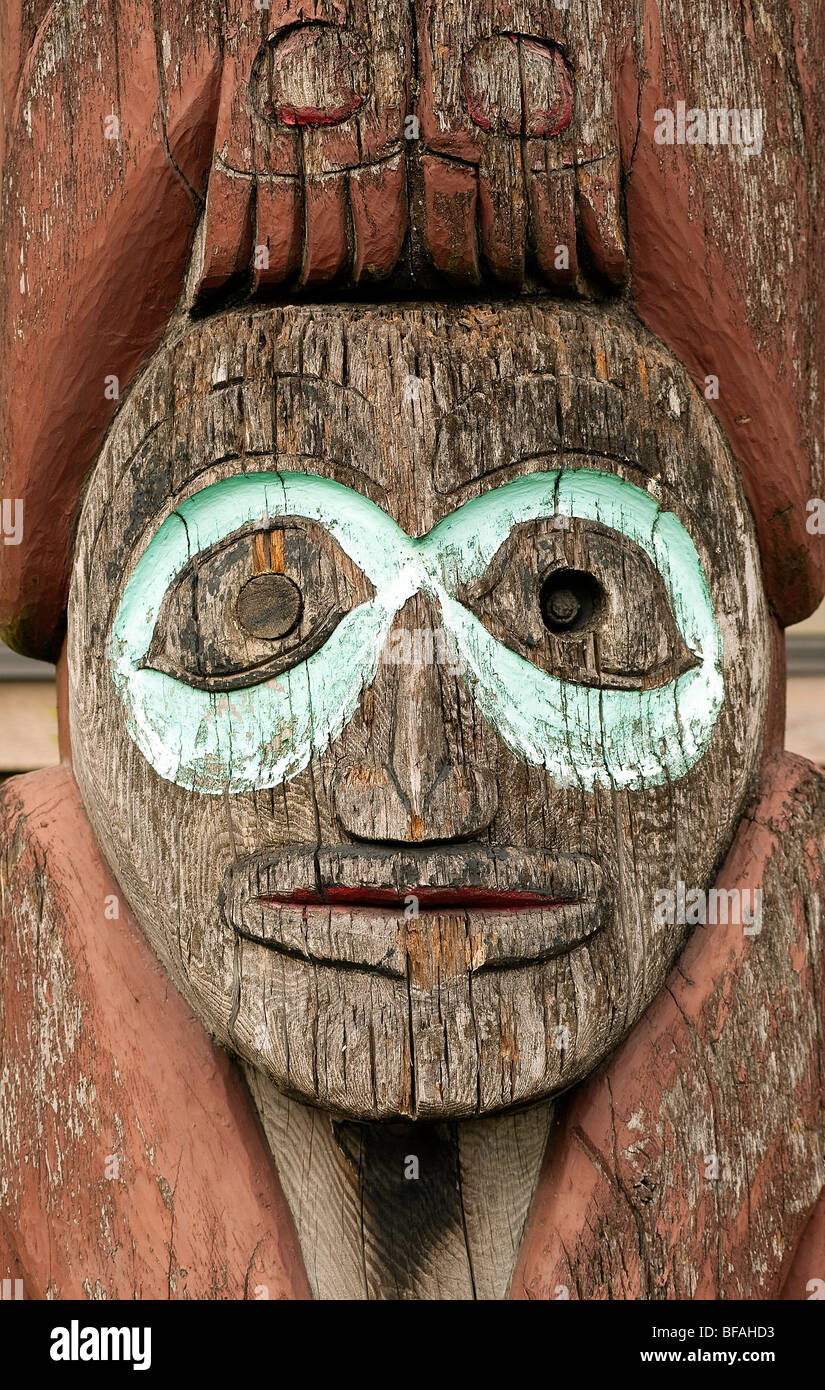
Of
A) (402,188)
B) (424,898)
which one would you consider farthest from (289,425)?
(424,898)

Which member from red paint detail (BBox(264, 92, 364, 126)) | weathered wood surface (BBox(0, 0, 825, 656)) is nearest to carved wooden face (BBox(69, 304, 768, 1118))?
weathered wood surface (BBox(0, 0, 825, 656))

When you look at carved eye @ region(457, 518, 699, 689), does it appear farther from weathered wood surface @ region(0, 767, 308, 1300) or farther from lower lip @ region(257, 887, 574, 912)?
weathered wood surface @ region(0, 767, 308, 1300)

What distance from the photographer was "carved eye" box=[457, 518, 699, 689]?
2080mm

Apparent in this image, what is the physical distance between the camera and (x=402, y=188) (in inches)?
83.1

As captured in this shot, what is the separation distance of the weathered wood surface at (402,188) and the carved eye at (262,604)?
0.36m

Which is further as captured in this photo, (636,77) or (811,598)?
(811,598)

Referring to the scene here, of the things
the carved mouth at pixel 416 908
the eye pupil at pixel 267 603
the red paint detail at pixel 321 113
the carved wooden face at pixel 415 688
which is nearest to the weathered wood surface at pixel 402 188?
the red paint detail at pixel 321 113

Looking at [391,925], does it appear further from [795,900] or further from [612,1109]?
[795,900]

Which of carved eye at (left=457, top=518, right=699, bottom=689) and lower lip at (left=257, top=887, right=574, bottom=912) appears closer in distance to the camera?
lower lip at (left=257, top=887, right=574, bottom=912)

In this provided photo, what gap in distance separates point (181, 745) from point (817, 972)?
0.96m

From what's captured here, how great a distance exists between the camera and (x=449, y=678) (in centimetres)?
204

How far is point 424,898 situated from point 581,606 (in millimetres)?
471
